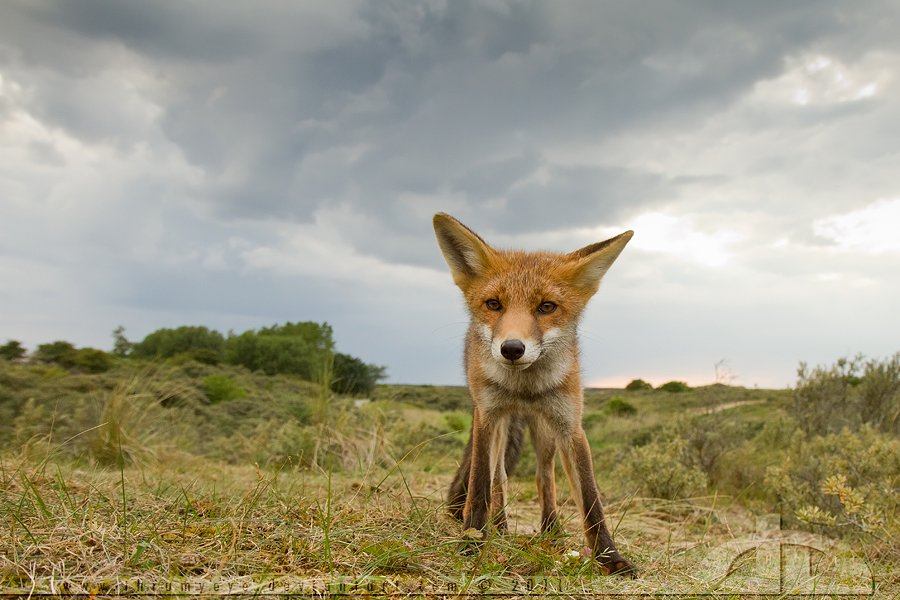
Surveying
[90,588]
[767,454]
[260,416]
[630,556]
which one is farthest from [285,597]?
[260,416]


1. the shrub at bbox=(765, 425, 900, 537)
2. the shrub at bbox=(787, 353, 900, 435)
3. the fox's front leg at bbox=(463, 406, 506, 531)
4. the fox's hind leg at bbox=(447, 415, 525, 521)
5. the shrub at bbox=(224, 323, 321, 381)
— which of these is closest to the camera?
the fox's front leg at bbox=(463, 406, 506, 531)

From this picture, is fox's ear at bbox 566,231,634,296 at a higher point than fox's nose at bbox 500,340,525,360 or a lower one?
higher

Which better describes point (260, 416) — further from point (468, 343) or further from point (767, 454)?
point (767, 454)

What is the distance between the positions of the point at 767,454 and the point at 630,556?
22.3ft

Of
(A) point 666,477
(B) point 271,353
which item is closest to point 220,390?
(B) point 271,353

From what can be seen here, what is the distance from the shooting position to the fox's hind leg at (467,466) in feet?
13.1

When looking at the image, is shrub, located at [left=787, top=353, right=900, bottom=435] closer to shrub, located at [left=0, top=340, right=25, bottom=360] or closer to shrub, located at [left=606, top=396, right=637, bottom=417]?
shrub, located at [left=606, top=396, right=637, bottom=417]

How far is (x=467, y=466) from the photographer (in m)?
4.23

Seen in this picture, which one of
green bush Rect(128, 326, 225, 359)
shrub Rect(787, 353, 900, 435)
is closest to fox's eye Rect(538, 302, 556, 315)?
shrub Rect(787, 353, 900, 435)

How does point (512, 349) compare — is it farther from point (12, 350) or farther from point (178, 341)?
point (178, 341)

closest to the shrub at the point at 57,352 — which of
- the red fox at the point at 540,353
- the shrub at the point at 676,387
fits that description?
the red fox at the point at 540,353

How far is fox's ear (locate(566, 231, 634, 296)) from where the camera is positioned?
3381mm

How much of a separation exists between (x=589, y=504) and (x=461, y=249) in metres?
1.84

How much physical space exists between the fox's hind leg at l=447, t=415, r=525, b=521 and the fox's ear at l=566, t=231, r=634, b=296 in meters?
1.41
